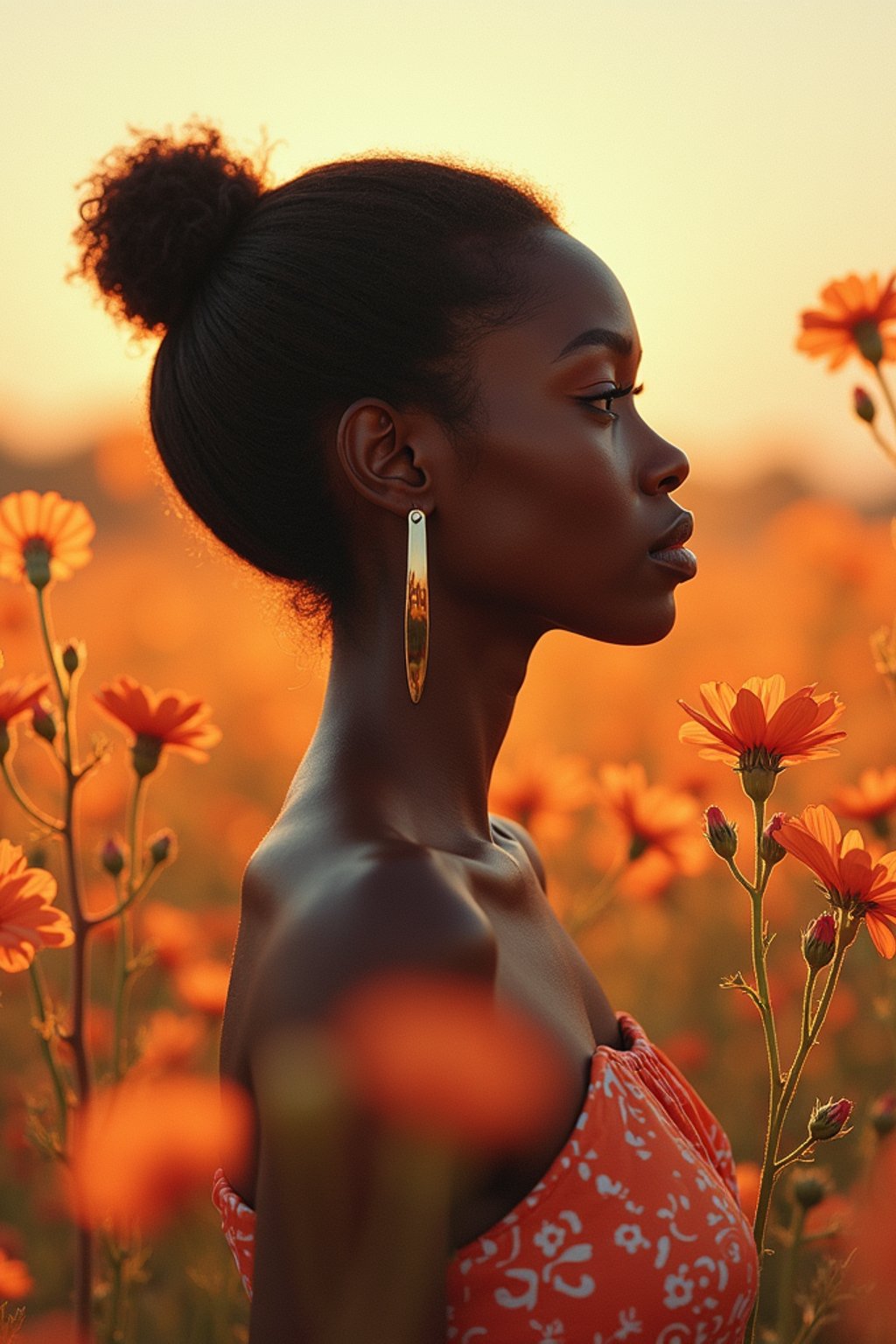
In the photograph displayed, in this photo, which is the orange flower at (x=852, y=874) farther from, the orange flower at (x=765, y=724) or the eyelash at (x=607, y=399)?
the eyelash at (x=607, y=399)

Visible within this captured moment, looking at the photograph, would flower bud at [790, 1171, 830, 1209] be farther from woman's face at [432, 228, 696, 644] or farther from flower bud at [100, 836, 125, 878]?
flower bud at [100, 836, 125, 878]

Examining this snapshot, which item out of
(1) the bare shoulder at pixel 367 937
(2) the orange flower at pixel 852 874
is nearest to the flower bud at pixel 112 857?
(1) the bare shoulder at pixel 367 937

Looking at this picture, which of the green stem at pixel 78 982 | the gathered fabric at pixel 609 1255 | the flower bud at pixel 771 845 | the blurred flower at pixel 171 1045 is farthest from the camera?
the blurred flower at pixel 171 1045

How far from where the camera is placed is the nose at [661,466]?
1.20 meters

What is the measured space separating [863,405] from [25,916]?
1.01 m

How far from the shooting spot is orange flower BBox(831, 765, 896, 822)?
1753mm

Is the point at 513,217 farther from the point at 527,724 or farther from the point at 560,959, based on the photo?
the point at 527,724

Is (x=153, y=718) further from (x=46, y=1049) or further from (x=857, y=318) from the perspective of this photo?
(x=857, y=318)

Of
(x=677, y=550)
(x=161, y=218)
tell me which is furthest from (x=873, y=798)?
(x=161, y=218)

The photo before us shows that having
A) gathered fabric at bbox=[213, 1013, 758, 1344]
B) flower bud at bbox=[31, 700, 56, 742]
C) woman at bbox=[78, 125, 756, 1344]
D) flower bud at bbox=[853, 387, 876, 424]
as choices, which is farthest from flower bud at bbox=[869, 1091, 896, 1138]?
flower bud at bbox=[31, 700, 56, 742]

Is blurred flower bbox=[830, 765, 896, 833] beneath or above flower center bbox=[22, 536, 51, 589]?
beneath

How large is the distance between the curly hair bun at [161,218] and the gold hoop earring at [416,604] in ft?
1.20

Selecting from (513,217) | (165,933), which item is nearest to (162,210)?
(513,217)

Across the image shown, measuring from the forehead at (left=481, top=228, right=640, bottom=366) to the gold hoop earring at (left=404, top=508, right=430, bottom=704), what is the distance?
149 mm
